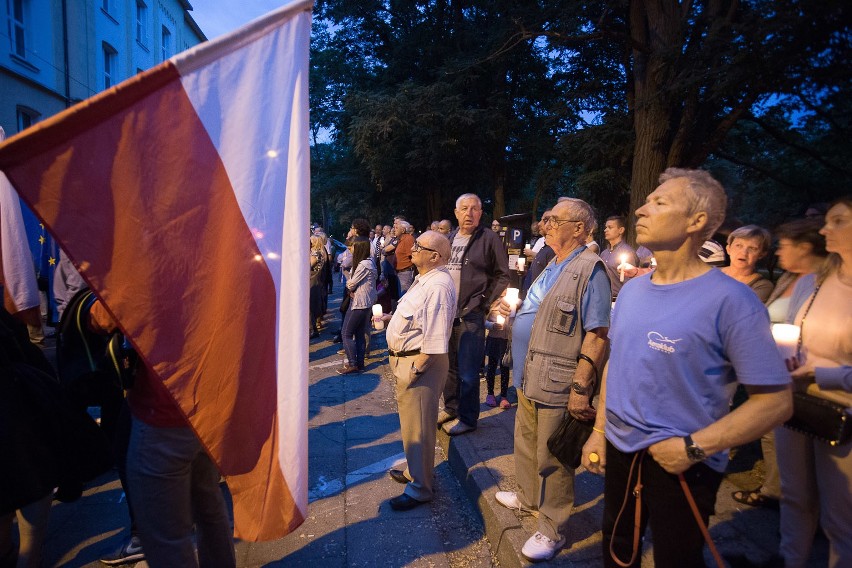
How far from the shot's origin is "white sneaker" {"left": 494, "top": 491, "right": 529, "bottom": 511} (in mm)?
3357

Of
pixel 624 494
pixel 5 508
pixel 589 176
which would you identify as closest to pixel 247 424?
pixel 5 508

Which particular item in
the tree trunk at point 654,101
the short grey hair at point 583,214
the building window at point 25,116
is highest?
the building window at point 25,116

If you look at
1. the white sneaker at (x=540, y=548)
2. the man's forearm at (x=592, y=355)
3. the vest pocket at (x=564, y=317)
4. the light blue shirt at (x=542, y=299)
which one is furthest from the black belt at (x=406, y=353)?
the white sneaker at (x=540, y=548)

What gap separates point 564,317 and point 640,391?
2.89ft

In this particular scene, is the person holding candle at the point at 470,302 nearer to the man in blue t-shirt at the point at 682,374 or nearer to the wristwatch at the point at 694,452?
the man in blue t-shirt at the point at 682,374

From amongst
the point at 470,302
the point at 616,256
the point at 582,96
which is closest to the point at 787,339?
the point at 616,256

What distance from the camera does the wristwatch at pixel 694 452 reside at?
173cm

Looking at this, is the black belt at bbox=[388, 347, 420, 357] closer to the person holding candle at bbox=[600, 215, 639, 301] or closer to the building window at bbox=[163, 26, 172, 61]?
the person holding candle at bbox=[600, 215, 639, 301]

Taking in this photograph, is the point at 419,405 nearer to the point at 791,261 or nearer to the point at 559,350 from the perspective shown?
the point at 559,350

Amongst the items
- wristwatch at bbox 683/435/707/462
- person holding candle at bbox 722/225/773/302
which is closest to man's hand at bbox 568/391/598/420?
wristwatch at bbox 683/435/707/462

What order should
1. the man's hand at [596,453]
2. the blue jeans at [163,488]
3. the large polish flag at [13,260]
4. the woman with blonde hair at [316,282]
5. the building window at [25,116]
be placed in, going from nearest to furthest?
the blue jeans at [163,488]
the man's hand at [596,453]
the large polish flag at [13,260]
the woman with blonde hair at [316,282]
the building window at [25,116]

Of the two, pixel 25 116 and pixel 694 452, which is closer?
pixel 694 452

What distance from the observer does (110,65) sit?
20.7 m

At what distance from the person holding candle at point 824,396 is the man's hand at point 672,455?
2.94 feet
